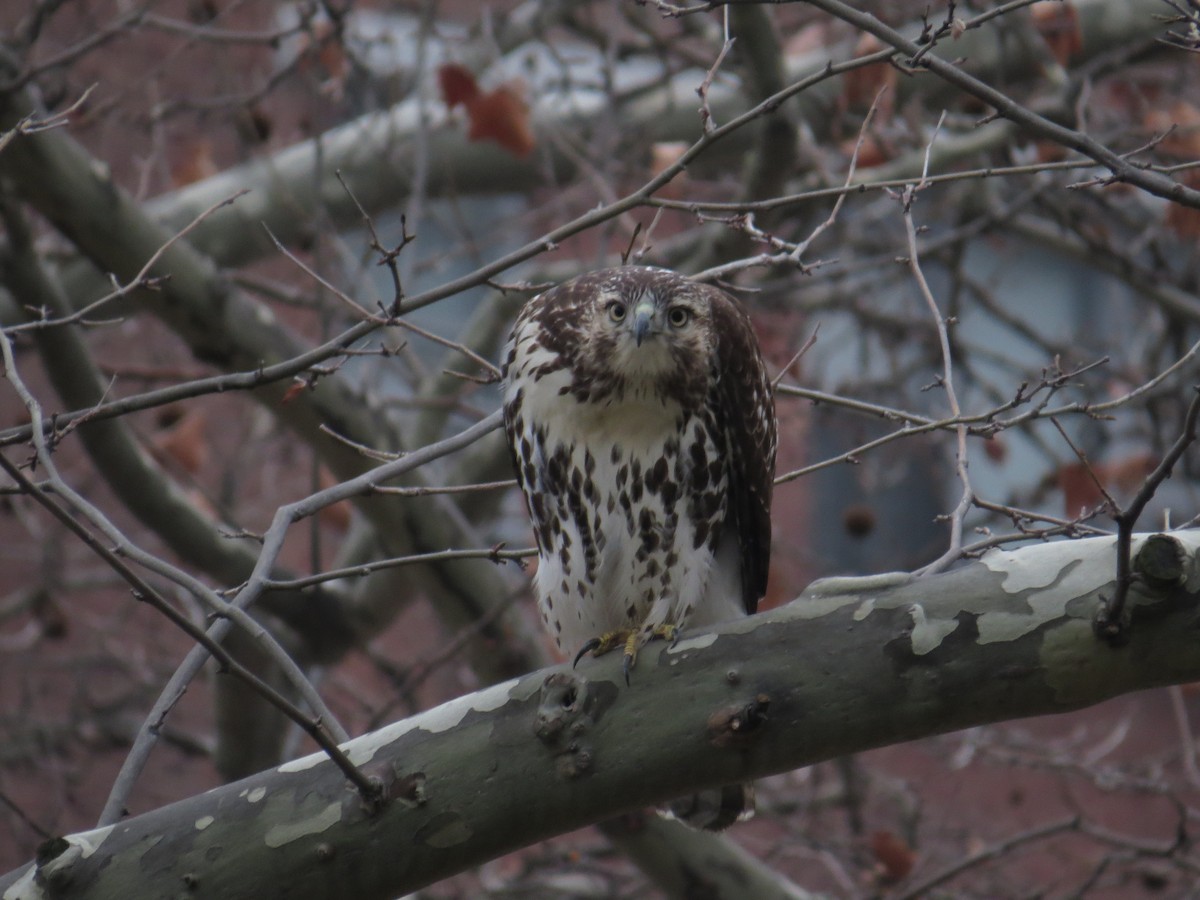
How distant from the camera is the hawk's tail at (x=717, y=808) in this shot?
303 centimetres

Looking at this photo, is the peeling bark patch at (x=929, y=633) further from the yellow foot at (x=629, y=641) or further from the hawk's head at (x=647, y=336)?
the hawk's head at (x=647, y=336)

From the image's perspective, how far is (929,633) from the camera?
206cm

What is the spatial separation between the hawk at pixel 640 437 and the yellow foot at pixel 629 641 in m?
0.22

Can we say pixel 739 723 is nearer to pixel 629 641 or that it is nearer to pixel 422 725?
pixel 629 641

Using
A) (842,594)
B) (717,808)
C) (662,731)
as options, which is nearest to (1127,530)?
(842,594)

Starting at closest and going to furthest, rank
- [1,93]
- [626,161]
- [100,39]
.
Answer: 1. [1,93]
2. [100,39]
3. [626,161]

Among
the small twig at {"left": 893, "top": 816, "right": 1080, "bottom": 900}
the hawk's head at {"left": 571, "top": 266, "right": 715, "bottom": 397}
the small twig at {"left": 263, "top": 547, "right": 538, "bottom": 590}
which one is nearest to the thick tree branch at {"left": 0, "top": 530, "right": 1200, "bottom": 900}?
the small twig at {"left": 263, "top": 547, "right": 538, "bottom": 590}

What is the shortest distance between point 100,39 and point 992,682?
332cm

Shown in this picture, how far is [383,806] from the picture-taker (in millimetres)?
2102

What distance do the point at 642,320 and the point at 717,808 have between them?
3.42 feet

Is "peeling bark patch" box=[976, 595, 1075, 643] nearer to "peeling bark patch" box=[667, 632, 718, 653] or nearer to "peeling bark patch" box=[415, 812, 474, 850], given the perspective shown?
"peeling bark patch" box=[667, 632, 718, 653]

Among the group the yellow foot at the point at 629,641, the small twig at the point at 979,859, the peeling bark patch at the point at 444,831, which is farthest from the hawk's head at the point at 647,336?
the small twig at the point at 979,859

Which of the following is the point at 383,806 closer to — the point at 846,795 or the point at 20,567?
the point at 846,795

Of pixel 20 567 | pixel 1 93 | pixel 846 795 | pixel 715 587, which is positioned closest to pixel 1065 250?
pixel 846 795
